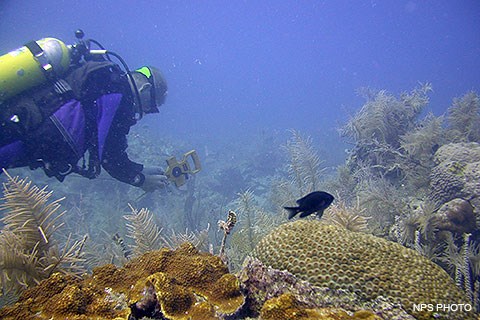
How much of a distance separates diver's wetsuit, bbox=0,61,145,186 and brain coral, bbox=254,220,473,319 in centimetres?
383

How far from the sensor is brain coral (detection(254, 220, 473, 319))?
195cm

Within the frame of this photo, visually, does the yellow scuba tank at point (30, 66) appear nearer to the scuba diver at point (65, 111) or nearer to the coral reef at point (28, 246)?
the scuba diver at point (65, 111)

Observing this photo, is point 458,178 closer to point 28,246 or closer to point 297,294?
point 297,294

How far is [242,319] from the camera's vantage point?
1.91 metres

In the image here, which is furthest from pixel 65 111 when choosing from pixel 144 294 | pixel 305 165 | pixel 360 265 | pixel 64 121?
pixel 305 165

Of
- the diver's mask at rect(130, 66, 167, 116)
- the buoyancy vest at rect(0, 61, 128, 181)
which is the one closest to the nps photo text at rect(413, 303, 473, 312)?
the buoyancy vest at rect(0, 61, 128, 181)

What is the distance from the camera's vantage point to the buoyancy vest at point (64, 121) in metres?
4.40

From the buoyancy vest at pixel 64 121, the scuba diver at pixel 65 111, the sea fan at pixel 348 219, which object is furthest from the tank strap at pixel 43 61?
the sea fan at pixel 348 219

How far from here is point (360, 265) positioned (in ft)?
6.84

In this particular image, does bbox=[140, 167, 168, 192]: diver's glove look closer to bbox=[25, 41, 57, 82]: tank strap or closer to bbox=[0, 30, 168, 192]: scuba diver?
bbox=[0, 30, 168, 192]: scuba diver

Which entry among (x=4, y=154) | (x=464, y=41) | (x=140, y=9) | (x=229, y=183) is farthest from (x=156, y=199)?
(x=464, y=41)

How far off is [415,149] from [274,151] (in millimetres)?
14509

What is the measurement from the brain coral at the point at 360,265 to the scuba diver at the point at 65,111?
12.5 feet

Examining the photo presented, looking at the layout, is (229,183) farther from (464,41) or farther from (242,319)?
(464,41)
